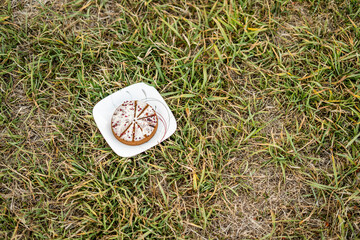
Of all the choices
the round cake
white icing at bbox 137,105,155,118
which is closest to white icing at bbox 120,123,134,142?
the round cake

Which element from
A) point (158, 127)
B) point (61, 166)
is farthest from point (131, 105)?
point (61, 166)

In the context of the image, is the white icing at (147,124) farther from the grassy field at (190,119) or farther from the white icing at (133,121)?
the grassy field at (190,119)

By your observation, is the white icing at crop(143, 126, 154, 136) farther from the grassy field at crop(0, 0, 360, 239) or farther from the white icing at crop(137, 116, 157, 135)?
the grassy field at crop(0, 0, 360, 239)

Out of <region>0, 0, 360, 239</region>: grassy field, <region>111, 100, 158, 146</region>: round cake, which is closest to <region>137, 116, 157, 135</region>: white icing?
<region>111, 100, 158, 146</region>: round cake

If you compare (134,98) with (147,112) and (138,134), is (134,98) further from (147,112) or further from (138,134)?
(138,134)

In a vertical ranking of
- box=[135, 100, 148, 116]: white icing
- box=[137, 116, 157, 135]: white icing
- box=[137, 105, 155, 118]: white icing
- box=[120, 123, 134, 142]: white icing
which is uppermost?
box=[135, 100, 148, 116]: white icing

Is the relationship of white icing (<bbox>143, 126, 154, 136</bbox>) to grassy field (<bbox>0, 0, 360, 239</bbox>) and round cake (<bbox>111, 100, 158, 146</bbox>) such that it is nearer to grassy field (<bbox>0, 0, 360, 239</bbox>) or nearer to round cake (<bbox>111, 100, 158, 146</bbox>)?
round cake (<bbox>111, 100, 158, 146</bbox>)

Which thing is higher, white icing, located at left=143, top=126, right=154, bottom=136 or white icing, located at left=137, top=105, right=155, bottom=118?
white icing, located at left=137, top=105, right=155, bottom=118

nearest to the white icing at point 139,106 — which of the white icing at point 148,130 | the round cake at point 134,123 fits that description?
the round cake at point 134,123
